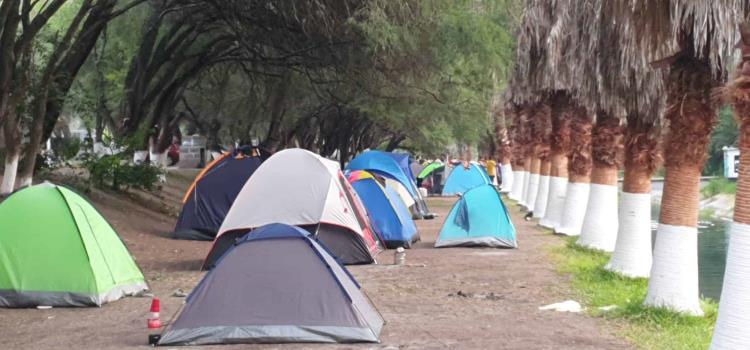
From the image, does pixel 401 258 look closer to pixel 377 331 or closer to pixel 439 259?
pixel 439 259

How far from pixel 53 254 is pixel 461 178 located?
36854mm

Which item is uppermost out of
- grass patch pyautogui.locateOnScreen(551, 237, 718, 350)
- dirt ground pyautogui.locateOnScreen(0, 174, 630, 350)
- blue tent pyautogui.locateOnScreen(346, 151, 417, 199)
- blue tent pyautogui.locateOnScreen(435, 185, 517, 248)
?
blue tent pyautogui.locateOnScreen(346, 151, 417, 199)

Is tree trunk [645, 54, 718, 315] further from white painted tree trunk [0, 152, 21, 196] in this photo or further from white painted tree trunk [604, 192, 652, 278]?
white painted tree trunk [0, 152, 21, 196]

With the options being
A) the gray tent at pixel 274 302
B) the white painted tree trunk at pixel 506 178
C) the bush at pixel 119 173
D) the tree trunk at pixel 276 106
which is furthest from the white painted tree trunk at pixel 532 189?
the gray tent at pixel 274 302

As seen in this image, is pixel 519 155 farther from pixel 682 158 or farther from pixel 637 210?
pixel 682 158

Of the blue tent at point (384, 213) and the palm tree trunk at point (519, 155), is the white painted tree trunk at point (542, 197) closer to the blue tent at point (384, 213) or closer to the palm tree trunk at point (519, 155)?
the palm tree trunk at point (519, 155)

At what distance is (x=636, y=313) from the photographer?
428 inches

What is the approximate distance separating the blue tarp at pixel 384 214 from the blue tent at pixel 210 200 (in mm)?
2605

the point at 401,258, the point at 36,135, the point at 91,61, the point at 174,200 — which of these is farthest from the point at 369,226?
the point at 91,61

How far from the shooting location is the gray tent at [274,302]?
9.24m

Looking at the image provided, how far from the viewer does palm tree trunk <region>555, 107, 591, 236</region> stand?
21812 mm

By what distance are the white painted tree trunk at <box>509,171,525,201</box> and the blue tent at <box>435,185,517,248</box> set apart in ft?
76.5

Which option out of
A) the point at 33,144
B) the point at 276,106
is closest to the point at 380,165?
the point at 276,106

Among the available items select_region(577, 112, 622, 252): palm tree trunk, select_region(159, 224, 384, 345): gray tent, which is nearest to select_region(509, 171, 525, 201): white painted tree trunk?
select_region(577, 112, 622, 252): palm tree trunk
